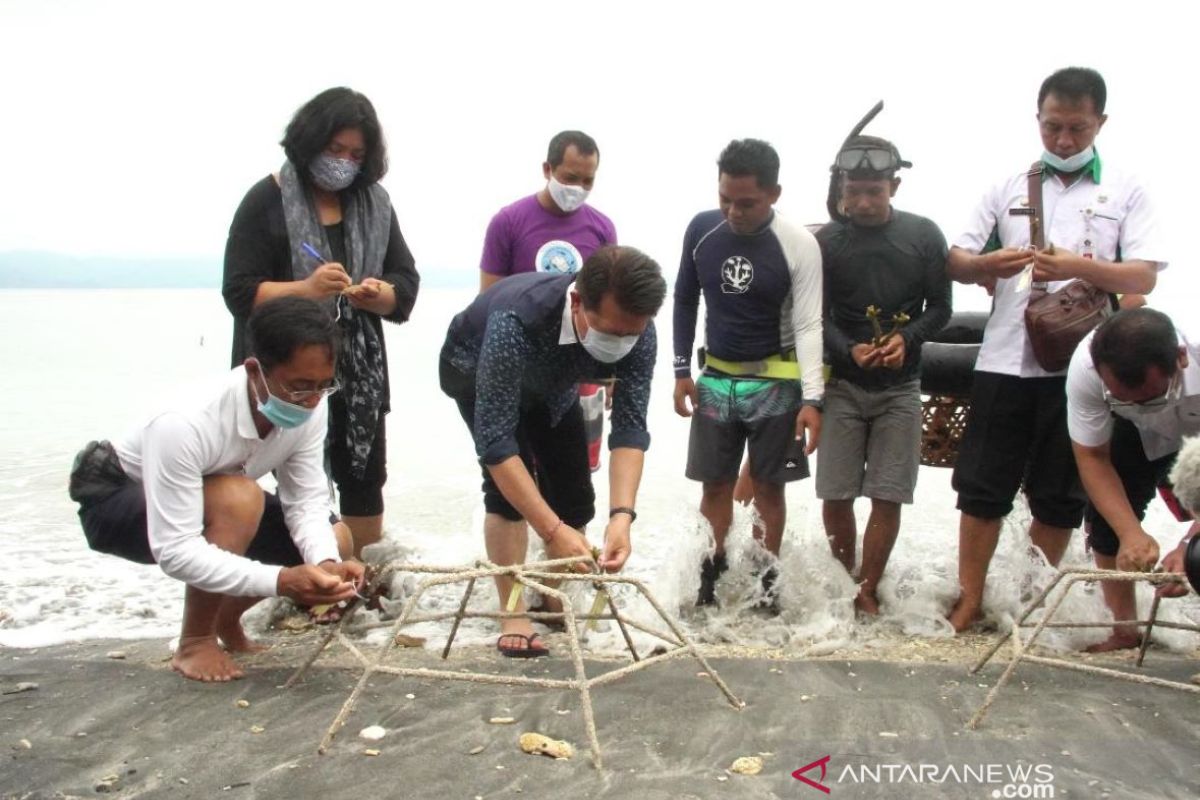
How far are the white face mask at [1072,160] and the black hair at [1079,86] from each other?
137mm

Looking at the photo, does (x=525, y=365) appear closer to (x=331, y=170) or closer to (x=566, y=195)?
(x=331, y=170)

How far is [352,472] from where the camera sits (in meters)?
4.29

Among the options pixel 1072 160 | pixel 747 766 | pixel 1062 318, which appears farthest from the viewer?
pixel 1072 160

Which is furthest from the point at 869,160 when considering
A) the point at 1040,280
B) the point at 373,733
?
the point at 373,733

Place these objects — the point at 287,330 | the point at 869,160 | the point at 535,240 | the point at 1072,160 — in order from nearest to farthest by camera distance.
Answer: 1. the point at 287,330
2. the point at 1072,160
3. the point at 869,160
4. the point at 535,240

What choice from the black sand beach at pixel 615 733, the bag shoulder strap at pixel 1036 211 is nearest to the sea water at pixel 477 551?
the black sand beach at pixel 615 733

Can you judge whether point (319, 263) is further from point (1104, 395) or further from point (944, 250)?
point (1104, 395)

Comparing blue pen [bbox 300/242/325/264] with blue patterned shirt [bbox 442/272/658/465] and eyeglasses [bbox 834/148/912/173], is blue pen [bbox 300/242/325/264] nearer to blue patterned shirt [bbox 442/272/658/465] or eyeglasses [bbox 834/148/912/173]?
blue patterned shirt [bbox 442/272/658/465]

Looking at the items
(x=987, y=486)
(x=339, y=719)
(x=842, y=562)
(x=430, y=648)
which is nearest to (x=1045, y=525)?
(x=987, y=486)

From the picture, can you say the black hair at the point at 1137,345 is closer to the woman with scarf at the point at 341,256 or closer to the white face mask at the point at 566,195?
the white face mask at the point at 566,195

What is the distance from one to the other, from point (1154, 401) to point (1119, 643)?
0.95 m

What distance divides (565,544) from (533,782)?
802 mm

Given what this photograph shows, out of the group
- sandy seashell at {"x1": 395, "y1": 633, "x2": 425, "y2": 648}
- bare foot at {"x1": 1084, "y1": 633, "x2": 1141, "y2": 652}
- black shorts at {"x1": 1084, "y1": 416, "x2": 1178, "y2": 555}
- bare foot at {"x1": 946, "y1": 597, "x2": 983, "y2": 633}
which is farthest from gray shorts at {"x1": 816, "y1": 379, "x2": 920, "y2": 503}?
sandy seashell at {"x1": 395, "y1": 633, "x2": 425, "y2": 648}

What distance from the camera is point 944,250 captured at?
437cm
